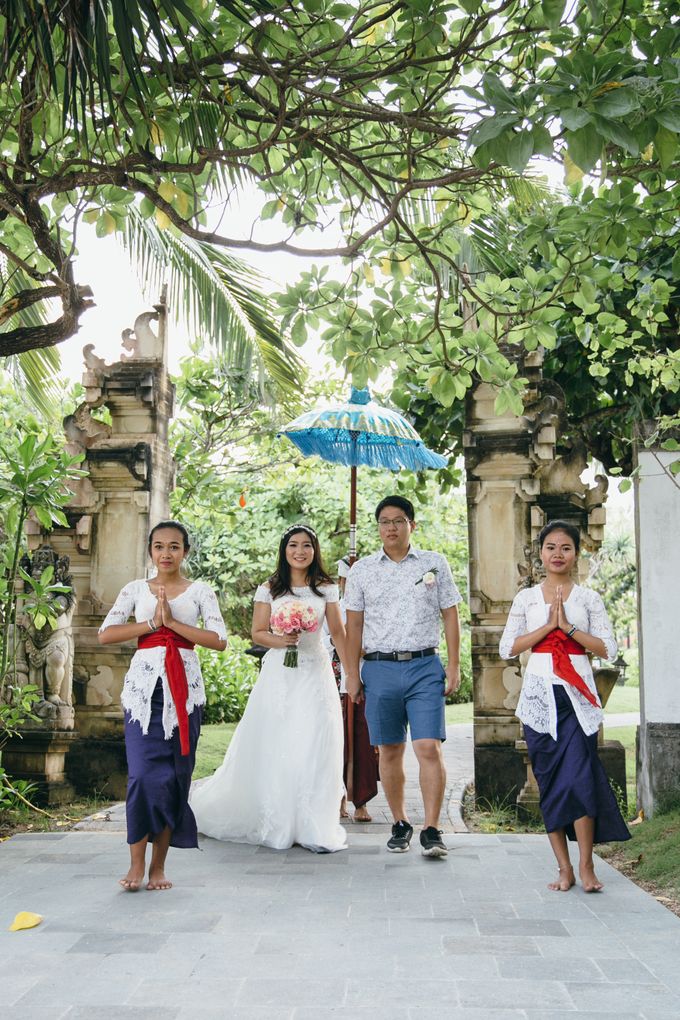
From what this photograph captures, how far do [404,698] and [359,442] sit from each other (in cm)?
322

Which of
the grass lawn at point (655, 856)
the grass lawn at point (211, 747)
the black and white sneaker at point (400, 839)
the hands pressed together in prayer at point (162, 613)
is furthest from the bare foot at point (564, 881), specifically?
the grass lawn at point (211, 747)

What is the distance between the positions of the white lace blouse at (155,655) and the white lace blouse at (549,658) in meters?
1.57

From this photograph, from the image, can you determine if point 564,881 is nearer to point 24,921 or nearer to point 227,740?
point 24,921

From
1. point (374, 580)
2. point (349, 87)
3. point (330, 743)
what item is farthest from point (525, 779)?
point (349, 87)

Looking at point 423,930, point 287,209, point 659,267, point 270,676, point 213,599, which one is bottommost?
point 423,930

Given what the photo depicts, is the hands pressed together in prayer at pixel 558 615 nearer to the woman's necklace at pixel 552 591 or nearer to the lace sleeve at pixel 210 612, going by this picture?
the woman's necklace at pixel 552 591

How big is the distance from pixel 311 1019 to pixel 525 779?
4.60 m

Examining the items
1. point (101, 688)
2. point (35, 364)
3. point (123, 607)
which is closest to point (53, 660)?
point (101, 688)

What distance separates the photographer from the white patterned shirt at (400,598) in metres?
6.17

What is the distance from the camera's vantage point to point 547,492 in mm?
8148

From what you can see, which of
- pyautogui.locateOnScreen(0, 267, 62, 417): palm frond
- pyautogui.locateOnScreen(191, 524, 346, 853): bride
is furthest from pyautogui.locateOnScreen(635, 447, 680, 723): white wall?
pyautogui.locateOnScreen(0, 267, 62, 417): palm frond

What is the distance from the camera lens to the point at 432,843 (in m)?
6.00

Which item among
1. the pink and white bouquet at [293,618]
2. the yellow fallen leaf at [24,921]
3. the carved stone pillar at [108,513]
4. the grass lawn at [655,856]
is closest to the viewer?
the yellow fallen leaf at [24,921]

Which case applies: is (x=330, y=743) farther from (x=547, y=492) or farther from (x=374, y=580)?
(x=547, y=492)
